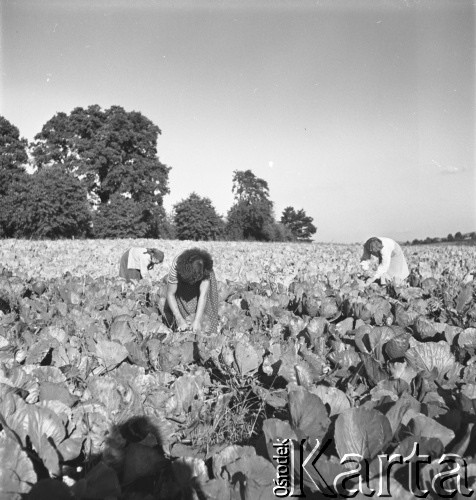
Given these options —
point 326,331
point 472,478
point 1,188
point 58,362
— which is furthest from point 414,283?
point 1,188

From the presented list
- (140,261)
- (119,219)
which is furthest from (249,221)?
(140,261)

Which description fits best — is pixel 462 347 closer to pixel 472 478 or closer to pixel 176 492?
pixel 472 478

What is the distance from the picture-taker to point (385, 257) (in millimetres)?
7766

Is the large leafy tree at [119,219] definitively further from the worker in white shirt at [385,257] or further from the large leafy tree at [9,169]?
the worker in white shirt at [385,257]

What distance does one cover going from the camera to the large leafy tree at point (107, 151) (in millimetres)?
45656

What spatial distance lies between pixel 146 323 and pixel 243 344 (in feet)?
3.15

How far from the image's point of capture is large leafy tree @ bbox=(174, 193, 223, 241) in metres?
51.0

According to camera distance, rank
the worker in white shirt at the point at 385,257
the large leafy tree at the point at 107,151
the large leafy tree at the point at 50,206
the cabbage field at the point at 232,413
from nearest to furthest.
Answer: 1. the cabbage field at the point at 232,413
2. the worker in white shirt at the point at 385,257
3. the large leafy tree at the point at 50,206
4. the large leafy tree at the point at 107,151

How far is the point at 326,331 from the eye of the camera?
9.82 feet

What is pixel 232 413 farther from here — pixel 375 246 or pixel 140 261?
pixel 140 261

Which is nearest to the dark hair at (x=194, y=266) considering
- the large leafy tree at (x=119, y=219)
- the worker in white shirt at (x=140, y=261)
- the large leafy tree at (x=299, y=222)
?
the worker in white shirt at (x=140, y=261)

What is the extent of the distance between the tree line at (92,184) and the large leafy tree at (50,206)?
0.23 ft

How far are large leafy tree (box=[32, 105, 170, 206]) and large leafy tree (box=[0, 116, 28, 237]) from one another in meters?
2.29

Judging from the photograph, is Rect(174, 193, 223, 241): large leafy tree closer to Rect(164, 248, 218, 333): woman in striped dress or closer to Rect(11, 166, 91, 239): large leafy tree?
Rect(11, 166, 91, 239): large leafy tree
